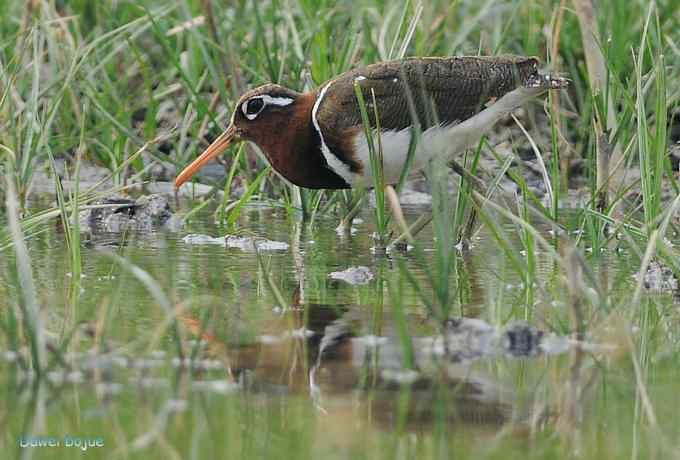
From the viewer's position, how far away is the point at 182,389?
3.63 meters

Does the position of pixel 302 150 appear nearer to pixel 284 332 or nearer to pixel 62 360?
pixel 284 332

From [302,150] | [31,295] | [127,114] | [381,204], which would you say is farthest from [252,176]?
[31,295]

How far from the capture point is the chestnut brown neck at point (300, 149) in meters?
6.11

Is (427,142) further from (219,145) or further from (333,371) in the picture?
(333,371)

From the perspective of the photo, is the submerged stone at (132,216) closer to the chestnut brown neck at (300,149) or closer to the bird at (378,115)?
the bird at (378,115)

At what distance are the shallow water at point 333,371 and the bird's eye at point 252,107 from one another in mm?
1079

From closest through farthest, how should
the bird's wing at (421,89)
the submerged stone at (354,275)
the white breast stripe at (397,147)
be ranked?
1. the submerged stone at (354,275)
2. the white breast stripe at (397,147)
3. the bird's wing at (421,89)

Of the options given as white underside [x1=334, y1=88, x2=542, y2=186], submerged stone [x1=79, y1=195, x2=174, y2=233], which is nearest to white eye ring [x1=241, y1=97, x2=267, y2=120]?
white underside [x1=334, y1=88, x2=542, y2=186]

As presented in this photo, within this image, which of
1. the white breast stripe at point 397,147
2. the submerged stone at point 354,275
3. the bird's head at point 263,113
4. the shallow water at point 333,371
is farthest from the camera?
the bird's head at point 263,113

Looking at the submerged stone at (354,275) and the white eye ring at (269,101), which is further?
the white eye ring at (269,101)

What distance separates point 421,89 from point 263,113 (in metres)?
0.76

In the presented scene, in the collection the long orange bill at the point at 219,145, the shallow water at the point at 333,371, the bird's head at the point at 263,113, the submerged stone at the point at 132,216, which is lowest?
the shallow water at the point at 333,371

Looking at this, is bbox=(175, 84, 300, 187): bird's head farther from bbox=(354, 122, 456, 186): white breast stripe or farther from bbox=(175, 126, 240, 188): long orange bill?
bbox=(354, 122, 456, 186): white breast stripe

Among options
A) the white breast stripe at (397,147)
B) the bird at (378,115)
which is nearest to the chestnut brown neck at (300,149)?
the bird at (378,115)
